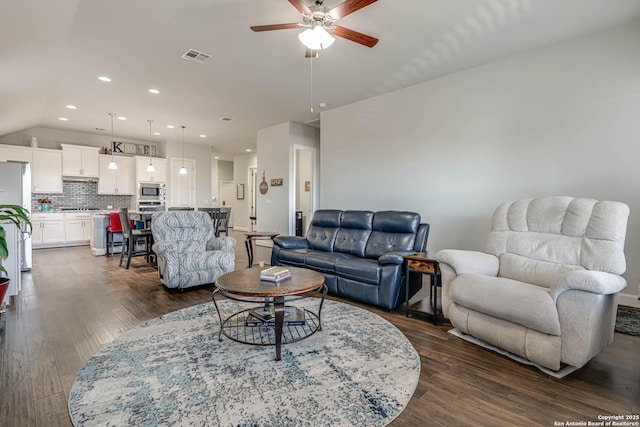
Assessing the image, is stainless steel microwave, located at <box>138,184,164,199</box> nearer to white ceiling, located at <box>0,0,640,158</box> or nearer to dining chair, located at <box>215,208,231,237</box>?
white ceiling, located at <box>0,0,640,158</box>

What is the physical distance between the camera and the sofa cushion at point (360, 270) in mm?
3250

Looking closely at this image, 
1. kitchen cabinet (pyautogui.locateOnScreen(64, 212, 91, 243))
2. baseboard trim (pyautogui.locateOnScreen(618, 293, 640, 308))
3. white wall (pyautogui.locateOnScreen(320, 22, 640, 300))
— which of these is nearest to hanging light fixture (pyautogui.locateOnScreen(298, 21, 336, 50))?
white wall (pyautogui.locateOnScreen(320, 22, 640, 300))

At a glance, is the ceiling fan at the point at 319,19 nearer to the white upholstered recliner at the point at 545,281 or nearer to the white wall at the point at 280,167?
the white upholstered recliner at the point at 545,281

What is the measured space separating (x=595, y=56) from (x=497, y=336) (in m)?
3.32

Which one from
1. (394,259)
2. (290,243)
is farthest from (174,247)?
(394,259)

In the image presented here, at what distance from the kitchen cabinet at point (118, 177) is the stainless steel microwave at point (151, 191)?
1.20ft

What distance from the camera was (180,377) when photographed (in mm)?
1907

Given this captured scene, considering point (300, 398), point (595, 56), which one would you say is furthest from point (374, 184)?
point (300, 398)

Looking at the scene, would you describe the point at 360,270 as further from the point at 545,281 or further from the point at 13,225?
the point at 13,225

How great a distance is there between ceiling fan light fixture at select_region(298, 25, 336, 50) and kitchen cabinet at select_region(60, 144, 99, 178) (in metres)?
7.75

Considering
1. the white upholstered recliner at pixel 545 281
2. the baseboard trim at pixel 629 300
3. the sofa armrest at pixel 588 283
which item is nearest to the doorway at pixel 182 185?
the white upholstered recliner at pixel 545 281

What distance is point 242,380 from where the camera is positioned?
1.88 metres

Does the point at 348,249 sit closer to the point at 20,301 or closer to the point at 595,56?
the point at 595,56

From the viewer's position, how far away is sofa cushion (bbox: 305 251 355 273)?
3627 mm
